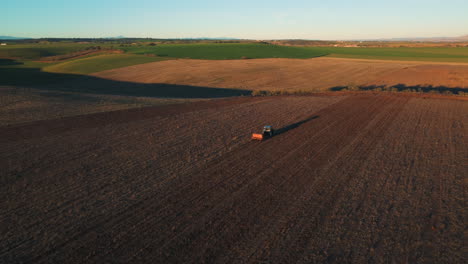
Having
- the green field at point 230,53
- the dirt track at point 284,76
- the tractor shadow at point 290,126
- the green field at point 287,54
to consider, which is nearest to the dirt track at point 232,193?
the tractor shadow at point 290,126

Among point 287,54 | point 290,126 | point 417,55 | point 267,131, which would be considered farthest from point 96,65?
point 417,55

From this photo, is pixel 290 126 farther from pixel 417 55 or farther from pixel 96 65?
pixel 417 55

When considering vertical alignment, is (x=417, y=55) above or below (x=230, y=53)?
below

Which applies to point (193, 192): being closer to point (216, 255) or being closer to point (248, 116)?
point (216, 255)

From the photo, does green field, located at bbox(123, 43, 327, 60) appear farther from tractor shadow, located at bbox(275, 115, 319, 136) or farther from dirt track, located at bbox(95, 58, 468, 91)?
tractor shadow, located at bbox(275, 115, 319, 136)

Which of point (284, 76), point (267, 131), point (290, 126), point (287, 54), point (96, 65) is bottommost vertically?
point (290, 126)

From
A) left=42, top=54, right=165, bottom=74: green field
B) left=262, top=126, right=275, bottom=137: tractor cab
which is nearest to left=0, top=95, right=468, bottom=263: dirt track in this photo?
left=262, top=126, right=275, bottom=137: tractor cab

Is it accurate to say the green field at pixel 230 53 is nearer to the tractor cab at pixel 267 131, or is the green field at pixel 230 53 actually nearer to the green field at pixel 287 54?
the green field at pixel 287 54

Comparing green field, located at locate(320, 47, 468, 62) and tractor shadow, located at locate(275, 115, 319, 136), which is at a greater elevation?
green field, located at locate(320, 47, 468, 62)

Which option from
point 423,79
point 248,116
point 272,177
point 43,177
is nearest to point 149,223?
point 272,177
